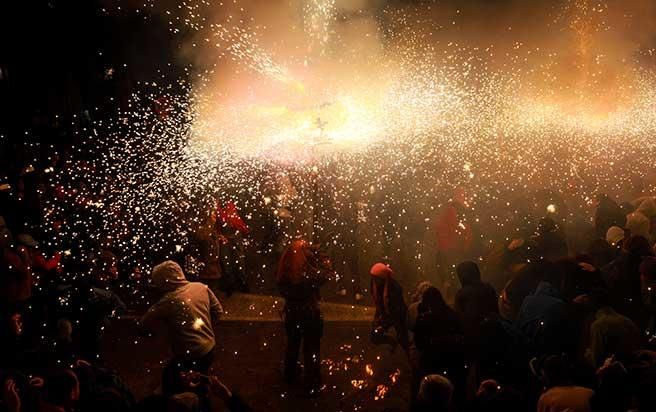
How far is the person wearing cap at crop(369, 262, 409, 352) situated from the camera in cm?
548

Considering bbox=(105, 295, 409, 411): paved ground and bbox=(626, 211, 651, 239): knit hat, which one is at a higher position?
bbox=(626, 211, 651, 239): knit hat

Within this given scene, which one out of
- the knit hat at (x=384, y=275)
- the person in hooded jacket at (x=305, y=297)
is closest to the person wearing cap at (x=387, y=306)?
the knit hat at (x=384, y=275)

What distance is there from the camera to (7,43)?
12547 millimetres

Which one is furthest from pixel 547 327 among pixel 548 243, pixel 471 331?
pixel 548 243

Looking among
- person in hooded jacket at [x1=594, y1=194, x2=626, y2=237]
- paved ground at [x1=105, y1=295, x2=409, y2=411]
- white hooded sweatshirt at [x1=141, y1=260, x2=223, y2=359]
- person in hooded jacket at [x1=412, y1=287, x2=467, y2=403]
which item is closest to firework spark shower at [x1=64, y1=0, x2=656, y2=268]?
paved ground at [x1=105, y1=295, x2=409, y2=411]

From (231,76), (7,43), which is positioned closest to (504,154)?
→ (231,76)

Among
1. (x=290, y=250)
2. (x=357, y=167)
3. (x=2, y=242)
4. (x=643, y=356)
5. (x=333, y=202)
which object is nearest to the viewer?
(x=643, y=356)

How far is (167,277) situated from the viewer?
185 inches

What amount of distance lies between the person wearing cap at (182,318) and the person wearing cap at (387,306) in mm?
1595

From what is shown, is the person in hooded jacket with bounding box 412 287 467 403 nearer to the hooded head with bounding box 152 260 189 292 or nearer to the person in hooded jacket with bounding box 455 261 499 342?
the person in hooded jacket with bounding box 455 261 499 342

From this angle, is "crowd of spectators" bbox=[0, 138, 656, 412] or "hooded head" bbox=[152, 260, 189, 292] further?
"hooded head" bbox=[152, 260, 189, 292]

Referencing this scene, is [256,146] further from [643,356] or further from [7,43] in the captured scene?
[643,356]

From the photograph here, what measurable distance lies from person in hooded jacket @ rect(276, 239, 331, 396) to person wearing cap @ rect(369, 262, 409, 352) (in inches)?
19.0

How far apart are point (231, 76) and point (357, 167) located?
151 inches
